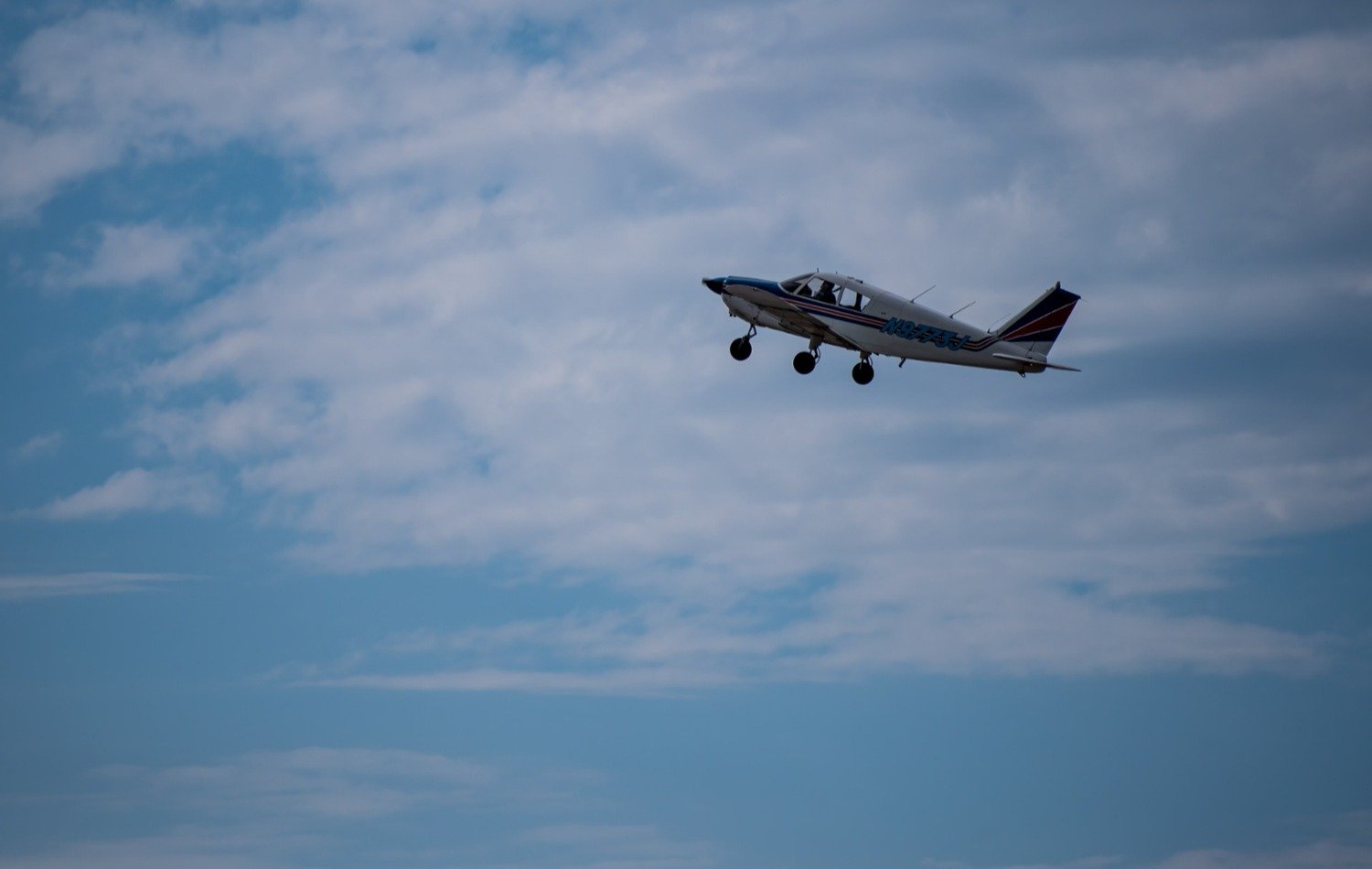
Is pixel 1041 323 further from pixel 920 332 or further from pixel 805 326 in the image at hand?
pixel 805 326

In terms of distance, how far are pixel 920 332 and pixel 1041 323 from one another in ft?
13.9

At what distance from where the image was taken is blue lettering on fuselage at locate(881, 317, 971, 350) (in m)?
57.6

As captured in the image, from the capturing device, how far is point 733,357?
5866cm

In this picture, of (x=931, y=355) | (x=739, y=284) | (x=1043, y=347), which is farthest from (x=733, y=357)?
(x=1043, y=347)

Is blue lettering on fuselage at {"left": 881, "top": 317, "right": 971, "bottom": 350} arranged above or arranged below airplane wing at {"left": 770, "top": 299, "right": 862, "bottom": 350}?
below

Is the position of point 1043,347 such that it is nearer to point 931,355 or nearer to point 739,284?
point 931,355

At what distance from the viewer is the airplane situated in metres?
57.7

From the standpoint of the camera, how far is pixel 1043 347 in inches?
2283

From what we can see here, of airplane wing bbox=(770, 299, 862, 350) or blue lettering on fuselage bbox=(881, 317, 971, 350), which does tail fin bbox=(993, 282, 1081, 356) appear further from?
airplane wing bbox=(770, 299, 862, 350)

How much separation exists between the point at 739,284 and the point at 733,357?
2.50 meters

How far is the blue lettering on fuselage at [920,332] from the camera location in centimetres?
5762

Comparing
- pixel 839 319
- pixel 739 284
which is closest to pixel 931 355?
pixel 839 319

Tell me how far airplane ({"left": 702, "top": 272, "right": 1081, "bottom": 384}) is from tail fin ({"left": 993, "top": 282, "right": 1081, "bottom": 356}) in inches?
1.2

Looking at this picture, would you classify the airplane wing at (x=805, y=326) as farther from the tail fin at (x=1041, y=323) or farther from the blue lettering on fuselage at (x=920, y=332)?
the tail fin at (x=1041, y=323)
